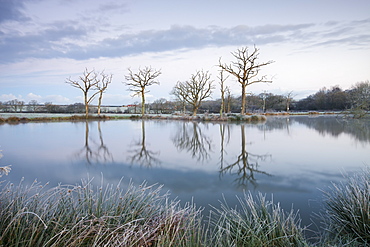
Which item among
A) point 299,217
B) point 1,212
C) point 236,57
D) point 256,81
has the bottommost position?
point 299,217

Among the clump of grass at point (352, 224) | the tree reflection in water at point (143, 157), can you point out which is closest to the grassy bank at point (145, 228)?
the clump of grass at point (352, 224)

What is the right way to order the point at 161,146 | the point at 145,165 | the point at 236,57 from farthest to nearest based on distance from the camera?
the point at 236,57 < the point at 161,146 < the point at 145,165

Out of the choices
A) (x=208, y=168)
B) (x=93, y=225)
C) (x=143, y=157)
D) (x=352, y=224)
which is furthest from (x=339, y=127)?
(x=93, y=225)

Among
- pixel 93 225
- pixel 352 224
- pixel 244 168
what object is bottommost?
pixel 244 168

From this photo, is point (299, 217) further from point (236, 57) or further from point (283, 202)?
point (236, 57)

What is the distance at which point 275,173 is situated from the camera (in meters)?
4.90

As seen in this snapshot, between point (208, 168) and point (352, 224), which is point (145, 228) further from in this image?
point (208, 168)

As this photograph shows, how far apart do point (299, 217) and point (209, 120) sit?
A: 70.2 feet

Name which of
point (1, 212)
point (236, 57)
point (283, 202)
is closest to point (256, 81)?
point (236, 57)

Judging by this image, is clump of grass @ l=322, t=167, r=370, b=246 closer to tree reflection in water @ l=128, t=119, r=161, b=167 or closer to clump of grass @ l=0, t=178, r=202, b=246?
clump of grass @ l=0, t=178, r=202, b=246

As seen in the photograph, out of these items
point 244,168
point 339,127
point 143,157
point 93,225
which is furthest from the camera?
point 339,127

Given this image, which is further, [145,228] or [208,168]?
[208,168]

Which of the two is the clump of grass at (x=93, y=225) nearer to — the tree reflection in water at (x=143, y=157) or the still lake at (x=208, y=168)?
the still lake at (x=208, y=168)

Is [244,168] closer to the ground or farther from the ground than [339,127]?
closer to the ground
